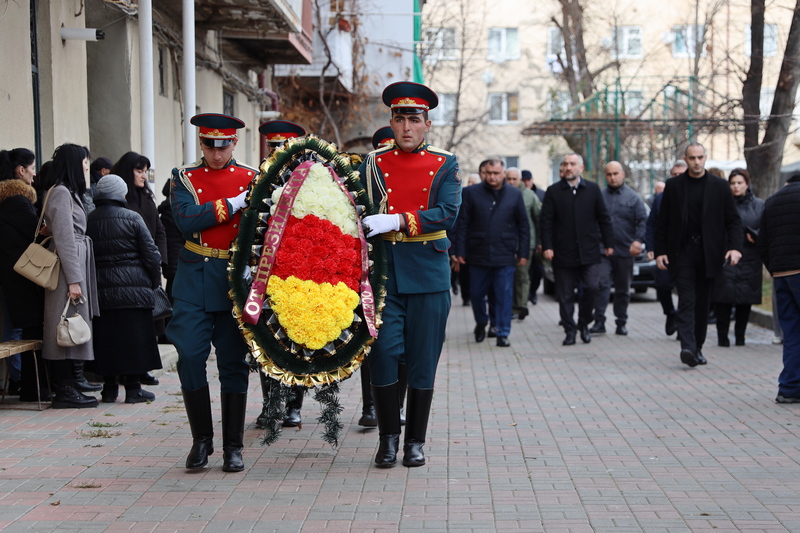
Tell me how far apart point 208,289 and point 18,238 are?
280 cm

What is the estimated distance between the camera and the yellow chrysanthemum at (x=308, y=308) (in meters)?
5.83

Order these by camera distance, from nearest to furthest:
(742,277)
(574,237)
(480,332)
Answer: (742,277)
(574,237)
(480,332)

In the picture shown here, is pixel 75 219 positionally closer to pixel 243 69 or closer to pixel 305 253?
pixel 305 253

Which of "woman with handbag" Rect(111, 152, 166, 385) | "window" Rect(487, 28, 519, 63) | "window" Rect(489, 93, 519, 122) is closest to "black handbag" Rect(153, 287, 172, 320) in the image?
"woman with handbag" Rect(111, 152, 166, 385)

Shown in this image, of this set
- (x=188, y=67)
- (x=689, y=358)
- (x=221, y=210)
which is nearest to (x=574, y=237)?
(x=689, y=358)

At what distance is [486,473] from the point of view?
6.09 m

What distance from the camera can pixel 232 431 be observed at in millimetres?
6082

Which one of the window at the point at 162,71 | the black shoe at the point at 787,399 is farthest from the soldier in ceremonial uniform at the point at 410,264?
the window at the point at 162,71

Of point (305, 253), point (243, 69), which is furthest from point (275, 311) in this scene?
point (243, 69)

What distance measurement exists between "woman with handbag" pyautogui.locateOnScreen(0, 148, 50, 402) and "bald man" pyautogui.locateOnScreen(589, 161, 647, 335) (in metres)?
7.43

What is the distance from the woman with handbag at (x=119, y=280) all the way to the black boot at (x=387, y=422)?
9.38 ft

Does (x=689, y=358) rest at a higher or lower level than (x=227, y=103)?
lower

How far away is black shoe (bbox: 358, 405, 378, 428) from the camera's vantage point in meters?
7.43

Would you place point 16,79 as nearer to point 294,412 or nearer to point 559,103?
point 294,412
